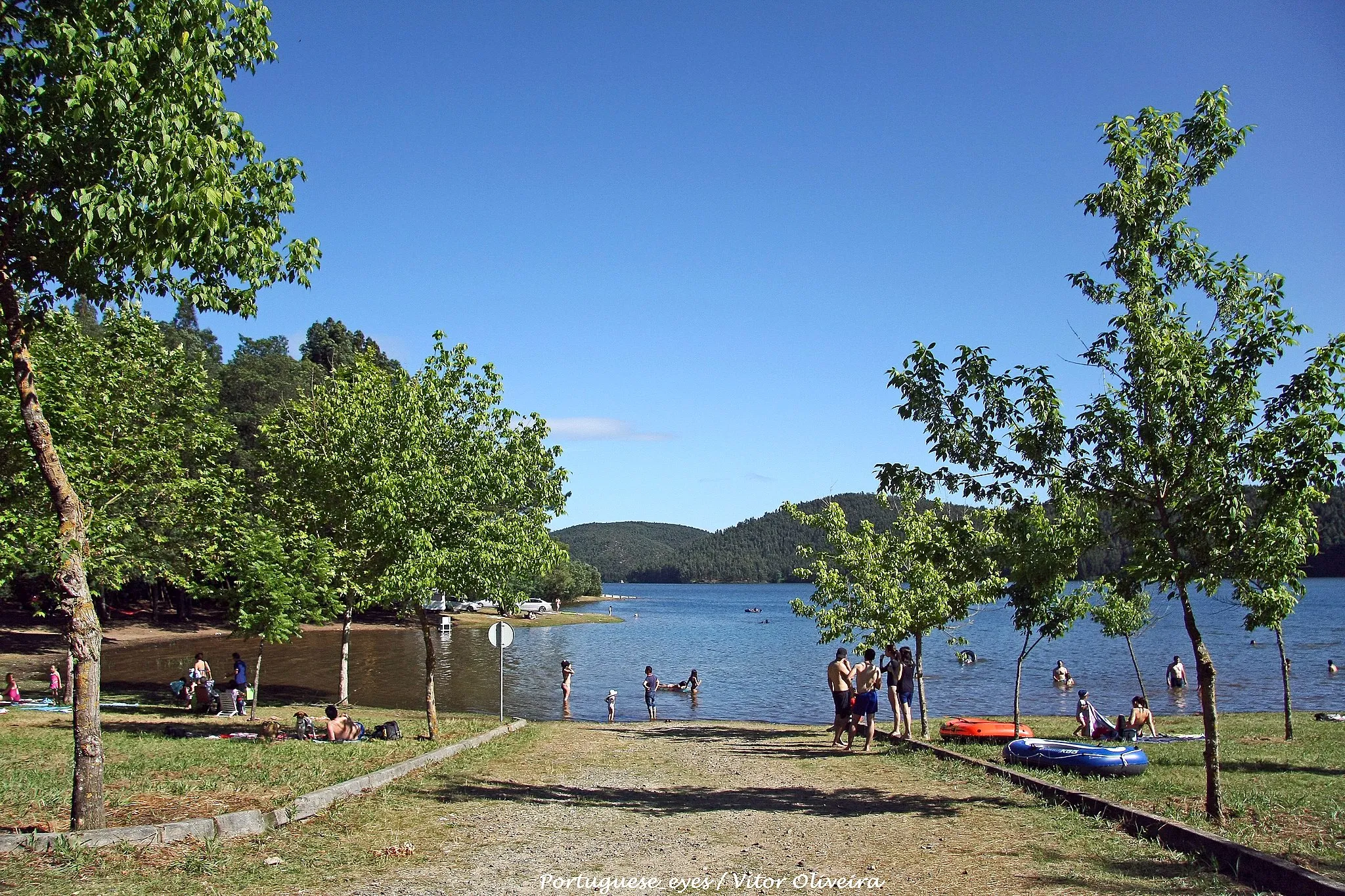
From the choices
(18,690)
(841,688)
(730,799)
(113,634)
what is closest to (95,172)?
(730,799)

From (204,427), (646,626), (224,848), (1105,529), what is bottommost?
(646,626)

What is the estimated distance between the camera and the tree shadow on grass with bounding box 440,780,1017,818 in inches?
411

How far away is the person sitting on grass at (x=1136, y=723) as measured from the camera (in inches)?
808

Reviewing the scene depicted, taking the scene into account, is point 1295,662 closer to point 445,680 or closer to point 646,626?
point 445,680

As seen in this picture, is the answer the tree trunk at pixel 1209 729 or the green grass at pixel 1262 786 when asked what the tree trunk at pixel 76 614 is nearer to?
the green grass at pixel 1262 786

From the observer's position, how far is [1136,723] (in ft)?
67.4

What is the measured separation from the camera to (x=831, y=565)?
843 inches

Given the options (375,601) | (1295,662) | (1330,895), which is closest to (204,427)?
(375,601)

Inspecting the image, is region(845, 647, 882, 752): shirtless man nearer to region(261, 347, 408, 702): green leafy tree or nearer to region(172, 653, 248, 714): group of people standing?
region(261, 347, 408, 702): green leafy tree

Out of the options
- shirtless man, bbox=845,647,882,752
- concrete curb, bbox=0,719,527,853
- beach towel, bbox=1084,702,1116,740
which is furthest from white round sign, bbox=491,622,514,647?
beach towel, bbox=1084,702,1116,740

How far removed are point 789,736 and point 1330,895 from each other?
603 inches

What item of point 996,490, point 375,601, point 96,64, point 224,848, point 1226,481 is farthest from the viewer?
point 375,601

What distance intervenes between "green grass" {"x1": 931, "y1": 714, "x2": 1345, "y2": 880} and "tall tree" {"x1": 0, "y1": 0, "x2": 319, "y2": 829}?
406 inches

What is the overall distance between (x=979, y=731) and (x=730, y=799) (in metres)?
9.77
